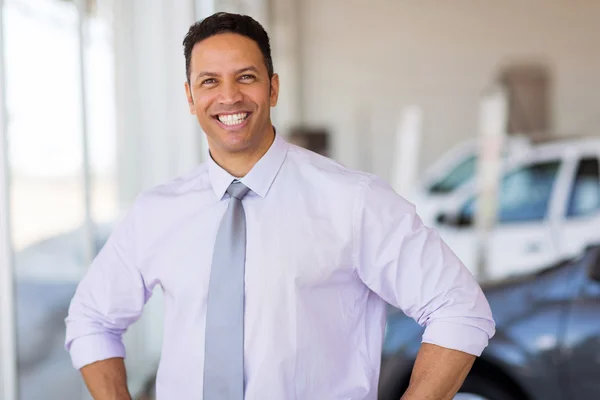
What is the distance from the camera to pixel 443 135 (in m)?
12.7

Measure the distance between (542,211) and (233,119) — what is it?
5.06 m

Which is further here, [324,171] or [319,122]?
[319,122]

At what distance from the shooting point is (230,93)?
1722 mm

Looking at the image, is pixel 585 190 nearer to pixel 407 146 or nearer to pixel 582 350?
pixel 582 350

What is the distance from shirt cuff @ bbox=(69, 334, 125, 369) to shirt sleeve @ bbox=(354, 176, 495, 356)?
0.56 m

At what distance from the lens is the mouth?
173 cm

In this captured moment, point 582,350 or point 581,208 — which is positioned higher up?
point 581,208

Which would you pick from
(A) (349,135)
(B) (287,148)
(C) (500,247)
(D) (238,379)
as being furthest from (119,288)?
(A) (349,135)

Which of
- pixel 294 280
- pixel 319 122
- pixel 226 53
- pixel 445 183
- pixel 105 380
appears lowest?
pixel 105 380

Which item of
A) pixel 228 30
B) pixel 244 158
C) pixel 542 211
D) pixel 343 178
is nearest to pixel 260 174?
pixel 244 158

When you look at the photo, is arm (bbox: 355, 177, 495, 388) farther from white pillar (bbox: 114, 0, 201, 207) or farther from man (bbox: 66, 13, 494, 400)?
white pillar (bbox: 114, 0, 201, 207)

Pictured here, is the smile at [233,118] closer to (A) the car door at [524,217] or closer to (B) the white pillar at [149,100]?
(B) the white pillar at [149,100]

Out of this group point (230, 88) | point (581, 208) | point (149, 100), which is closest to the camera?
point (230, 88)

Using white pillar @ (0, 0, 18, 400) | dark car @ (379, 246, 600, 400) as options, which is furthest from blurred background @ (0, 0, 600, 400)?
dark car @ (379, 246, 600, 400)
